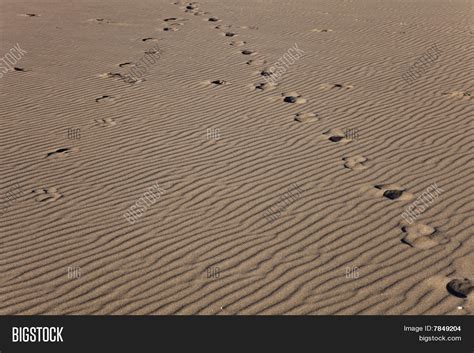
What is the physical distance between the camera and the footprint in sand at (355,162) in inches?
281

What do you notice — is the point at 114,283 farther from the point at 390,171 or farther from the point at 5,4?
the point at 5,4

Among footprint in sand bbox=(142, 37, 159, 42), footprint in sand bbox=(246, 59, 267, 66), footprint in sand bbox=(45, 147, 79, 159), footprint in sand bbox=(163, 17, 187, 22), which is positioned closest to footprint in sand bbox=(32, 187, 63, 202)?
footprint in sand bbox=(45, 147, 79, 159)

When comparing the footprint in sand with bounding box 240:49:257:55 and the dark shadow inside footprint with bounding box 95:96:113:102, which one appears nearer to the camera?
the dark shadow inside footprint with bounding box 95:96:113:102

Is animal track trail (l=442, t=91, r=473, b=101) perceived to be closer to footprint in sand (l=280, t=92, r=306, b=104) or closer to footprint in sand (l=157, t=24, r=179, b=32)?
footprint in sand (l=280, t=92, r=306, b=104)

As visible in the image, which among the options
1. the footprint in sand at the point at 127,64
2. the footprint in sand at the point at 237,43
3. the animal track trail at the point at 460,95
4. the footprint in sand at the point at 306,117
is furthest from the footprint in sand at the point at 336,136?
the footprint in sand at the point at 237,43

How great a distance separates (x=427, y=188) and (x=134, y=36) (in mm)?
8511

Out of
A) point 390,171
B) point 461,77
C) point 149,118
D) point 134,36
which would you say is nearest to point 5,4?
point 134,36

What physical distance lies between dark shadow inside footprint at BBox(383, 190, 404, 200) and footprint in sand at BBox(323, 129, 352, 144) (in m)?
1.52

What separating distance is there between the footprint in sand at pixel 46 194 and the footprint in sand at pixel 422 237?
3613mm

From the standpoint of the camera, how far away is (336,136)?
316 inches

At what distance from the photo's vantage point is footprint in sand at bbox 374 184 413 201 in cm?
639

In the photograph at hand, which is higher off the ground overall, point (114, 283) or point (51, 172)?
point (51, 172)

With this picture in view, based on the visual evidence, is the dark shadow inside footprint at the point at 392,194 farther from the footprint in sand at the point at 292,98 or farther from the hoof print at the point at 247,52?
the hoof print at the point at 247,52
